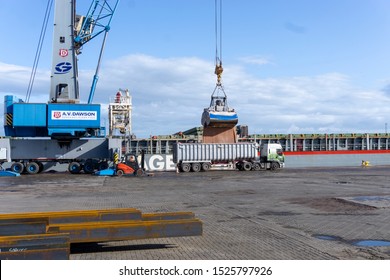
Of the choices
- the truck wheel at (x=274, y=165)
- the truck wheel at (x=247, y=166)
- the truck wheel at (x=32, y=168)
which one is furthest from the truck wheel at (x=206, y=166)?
the truck wheel at (x=32, y=168)

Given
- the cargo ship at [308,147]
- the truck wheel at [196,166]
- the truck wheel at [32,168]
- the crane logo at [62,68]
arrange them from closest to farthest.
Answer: the truck wheel at [32,168], the crane logo at [62,68], the truck wheel at [196,166], the cargo ship at [308,147]

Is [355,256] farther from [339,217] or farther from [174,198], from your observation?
[174,198]

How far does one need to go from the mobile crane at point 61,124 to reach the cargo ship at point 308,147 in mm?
7406

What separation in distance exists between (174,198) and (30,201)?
5471 mm

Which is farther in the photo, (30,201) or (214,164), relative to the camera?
(214,164)

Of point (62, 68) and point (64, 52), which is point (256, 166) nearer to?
point (62, 68)

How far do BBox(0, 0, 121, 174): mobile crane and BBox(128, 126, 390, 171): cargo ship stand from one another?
741cm

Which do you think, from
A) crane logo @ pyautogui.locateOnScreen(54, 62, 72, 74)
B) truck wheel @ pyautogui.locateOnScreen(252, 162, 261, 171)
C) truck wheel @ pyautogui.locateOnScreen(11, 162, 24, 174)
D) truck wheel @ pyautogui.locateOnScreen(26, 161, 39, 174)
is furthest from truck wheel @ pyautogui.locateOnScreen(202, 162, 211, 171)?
truck wheel @ pyautogui.locateOnScreen(11, 162, 24, 174)

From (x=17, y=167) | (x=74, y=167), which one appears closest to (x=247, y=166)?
(x=74, y=167)

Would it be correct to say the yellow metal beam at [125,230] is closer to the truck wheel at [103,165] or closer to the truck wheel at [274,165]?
the truck wheel at [103,165]

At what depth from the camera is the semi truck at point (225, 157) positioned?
135 feet

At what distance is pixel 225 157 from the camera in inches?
1686

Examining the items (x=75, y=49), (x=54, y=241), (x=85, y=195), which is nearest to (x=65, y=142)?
(x=75, y=49)

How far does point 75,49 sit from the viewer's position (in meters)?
40.6
